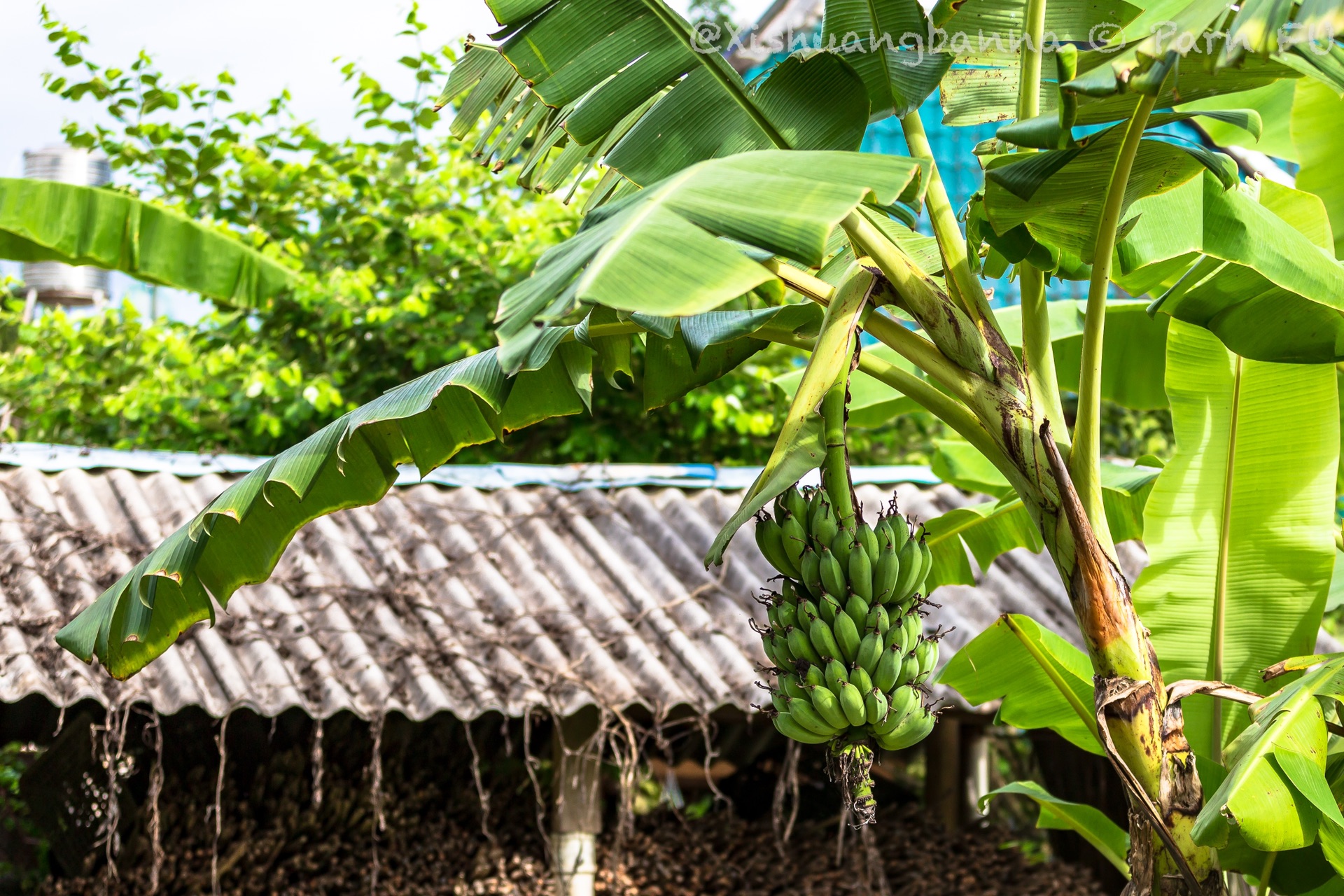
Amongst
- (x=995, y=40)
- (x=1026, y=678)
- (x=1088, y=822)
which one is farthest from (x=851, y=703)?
(x=1088, y=822)

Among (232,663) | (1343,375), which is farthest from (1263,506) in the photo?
(232,663)

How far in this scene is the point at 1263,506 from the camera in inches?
113

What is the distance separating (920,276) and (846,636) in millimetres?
661

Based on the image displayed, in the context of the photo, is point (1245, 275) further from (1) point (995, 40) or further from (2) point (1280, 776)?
(2) point (1280, 776)

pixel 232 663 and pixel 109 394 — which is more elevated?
pixel 109 394

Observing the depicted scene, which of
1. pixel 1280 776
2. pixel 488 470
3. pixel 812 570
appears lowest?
pixel 1280 776

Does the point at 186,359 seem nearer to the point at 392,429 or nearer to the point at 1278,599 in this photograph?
the point at 392,429

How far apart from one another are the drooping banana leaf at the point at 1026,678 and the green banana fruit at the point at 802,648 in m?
1.10

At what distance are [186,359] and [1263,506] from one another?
20.8ft

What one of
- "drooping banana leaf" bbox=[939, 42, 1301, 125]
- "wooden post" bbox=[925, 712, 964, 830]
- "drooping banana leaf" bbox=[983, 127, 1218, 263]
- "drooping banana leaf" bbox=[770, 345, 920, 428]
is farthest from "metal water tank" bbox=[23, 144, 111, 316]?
"drooping banana leaf" bbox=[983, 127, 1218, 263]

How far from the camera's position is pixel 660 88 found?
233cm

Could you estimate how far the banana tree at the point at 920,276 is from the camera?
166 centimetres

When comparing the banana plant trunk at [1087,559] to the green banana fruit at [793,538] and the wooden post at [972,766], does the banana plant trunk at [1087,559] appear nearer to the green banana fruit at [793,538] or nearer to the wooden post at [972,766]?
the green banana fruit at [793,538]

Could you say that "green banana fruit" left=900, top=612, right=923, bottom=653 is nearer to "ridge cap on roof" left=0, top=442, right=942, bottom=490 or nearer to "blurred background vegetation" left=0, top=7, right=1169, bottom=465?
"ridge cap on roof" left=0, top=442, right=942, bottom=490
